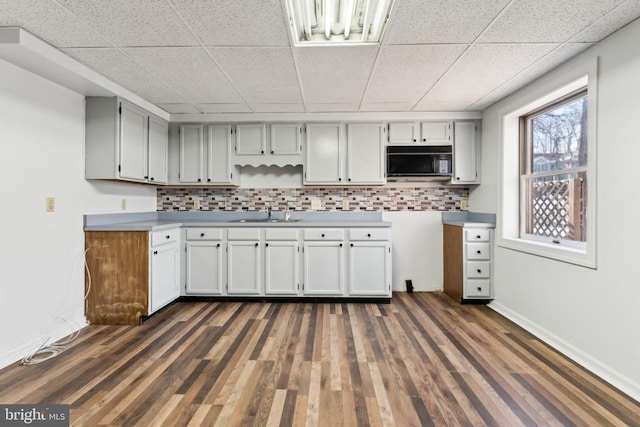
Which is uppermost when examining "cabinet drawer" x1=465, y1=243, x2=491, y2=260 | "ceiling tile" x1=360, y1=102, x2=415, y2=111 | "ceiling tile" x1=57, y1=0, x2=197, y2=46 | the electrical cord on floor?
"ceiling tile" x1=360, y1=102, x2=415, y2=111

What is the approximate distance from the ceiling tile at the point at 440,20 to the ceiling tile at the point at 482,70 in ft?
0.87

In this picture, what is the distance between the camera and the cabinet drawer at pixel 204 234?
11.1 feet

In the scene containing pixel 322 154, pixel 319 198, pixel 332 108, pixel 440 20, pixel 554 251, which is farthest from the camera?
pixel 319 198

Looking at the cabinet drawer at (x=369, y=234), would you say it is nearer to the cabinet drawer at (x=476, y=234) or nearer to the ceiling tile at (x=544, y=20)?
the cabinet drawer at (x=476, y=234)

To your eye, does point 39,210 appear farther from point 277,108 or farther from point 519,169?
point 519,169

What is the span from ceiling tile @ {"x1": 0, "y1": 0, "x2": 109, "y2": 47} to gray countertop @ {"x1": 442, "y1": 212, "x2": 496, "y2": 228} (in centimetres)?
354

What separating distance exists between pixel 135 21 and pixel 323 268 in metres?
2.60

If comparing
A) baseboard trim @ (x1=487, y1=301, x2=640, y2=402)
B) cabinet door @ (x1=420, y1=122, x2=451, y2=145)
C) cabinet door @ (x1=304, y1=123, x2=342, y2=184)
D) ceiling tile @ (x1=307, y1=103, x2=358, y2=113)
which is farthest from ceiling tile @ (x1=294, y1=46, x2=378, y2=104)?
baseboard trim @ (x1=487, y1=301, x2=640, y2=402)

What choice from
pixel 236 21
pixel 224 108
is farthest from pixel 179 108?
pixel 236 21

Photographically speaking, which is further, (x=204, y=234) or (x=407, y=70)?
(x=204, y=234)

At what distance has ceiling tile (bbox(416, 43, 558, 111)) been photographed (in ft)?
7.01

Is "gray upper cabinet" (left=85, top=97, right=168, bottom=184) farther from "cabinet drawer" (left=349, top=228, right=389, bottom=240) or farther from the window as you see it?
the window

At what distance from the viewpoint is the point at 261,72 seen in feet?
8.13

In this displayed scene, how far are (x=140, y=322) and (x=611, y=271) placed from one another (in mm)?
3624
